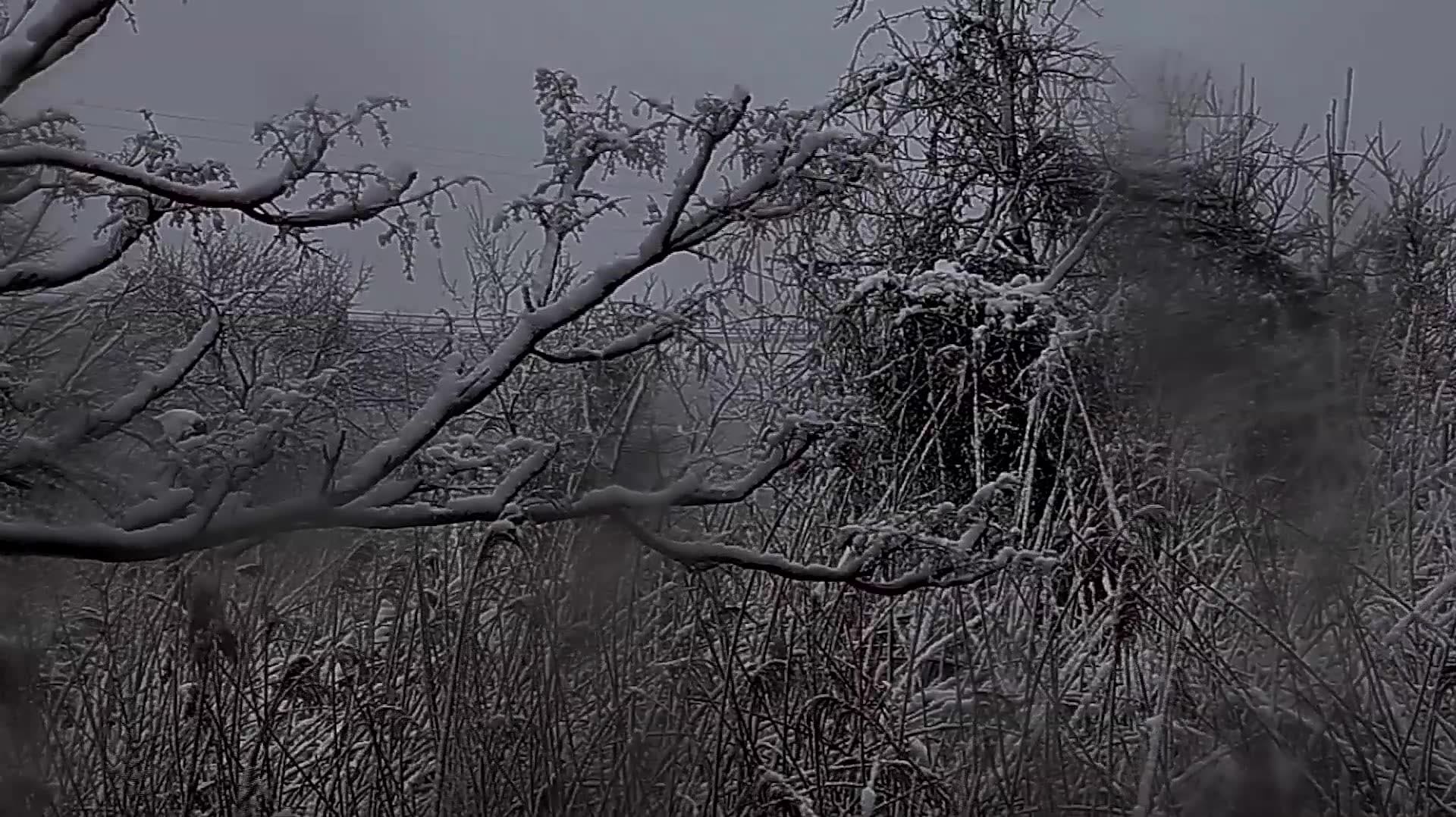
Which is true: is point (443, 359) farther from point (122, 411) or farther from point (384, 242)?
point (122, 411)

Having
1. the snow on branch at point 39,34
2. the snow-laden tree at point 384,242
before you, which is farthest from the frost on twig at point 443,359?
the snow on branch at point 39,34

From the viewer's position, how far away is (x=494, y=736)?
1837 millimetres

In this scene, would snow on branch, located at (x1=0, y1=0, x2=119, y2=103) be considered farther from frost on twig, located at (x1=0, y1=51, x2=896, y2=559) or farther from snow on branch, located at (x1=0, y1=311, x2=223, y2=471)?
snow on branch, located at (x1=0, y1=311, x2=223, y2=471)

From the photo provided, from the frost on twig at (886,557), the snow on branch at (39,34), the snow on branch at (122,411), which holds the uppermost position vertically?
the snow on branch at (39,34)

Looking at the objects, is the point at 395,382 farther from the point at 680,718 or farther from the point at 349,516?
the point at 680,718

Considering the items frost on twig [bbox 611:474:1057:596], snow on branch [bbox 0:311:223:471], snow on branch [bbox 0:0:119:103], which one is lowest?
frost on twig [bbox 611:474:1057:596]

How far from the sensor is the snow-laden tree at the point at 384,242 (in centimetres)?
180

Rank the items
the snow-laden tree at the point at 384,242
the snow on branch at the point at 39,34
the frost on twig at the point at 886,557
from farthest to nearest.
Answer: the frost on twig at the point at 886,557 < the snow-laden tree at the point at 384,242 < the snow on branch at the point at 39,34

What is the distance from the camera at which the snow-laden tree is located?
1799mm

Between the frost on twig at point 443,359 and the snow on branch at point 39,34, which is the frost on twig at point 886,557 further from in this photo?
the snow on branch at point 39,34

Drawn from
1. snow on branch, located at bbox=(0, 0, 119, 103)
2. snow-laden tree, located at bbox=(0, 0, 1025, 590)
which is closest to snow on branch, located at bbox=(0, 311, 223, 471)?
snow-laden tree, located at bbox=(0, 0, 1025, 590)

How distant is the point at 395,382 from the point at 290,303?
50cm

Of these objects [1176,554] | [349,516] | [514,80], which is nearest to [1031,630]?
[1176,554]

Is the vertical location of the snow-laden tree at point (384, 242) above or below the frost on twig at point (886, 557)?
above
